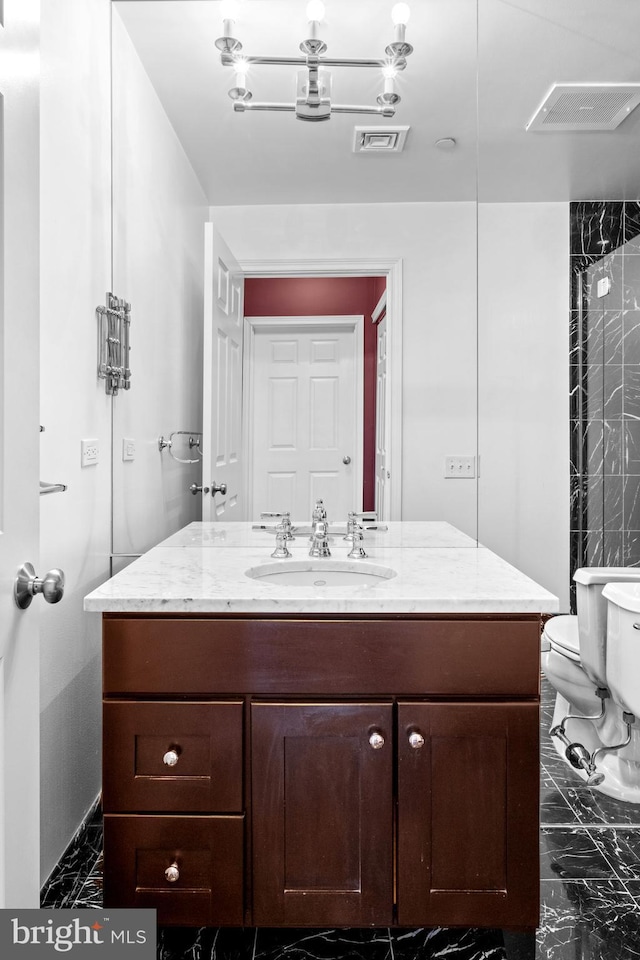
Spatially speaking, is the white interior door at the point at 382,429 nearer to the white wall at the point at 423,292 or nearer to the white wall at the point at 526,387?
the white wall at the point at 423,292

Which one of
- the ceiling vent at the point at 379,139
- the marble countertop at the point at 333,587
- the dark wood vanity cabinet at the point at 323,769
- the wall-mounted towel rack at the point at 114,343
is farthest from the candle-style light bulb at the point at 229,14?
the dark wood vanity cabinet at the point at 323,769

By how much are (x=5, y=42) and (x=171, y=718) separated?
1.19 meters

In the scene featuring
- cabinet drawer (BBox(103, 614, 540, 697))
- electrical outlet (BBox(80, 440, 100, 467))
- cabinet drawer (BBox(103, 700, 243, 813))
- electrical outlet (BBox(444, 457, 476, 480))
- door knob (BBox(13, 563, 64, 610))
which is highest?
electrical outlet (BBox(80, 440, 100, 467))

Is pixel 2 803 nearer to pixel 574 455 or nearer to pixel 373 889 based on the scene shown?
pixel 373 889

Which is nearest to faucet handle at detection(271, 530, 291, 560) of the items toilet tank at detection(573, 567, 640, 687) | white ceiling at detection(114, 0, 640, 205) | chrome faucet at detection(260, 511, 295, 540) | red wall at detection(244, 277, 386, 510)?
chrome faucet at detection(260, 511, 295, 540)

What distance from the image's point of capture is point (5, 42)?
89 centimetres

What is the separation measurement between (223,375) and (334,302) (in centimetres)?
38

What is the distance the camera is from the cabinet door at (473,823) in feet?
4.42

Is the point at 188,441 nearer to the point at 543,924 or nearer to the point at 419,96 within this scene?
the point at 419,96

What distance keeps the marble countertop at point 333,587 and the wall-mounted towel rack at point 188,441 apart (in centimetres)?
25

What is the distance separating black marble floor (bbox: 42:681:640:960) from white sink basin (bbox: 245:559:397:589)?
80 cm

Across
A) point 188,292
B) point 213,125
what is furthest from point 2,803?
point 213,125

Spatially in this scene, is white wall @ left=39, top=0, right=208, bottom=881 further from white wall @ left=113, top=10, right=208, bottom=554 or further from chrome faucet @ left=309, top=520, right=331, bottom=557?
chrome faucet @ left=309, top=520, right=331, bottom=557

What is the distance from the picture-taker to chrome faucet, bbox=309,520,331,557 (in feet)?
5.95
